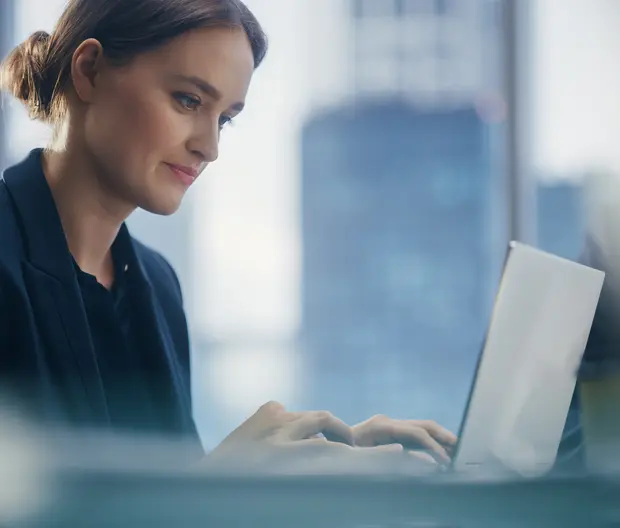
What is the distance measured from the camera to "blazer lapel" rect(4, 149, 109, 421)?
0.76 m

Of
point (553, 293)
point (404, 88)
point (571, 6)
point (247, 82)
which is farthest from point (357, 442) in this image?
point (404, 88)

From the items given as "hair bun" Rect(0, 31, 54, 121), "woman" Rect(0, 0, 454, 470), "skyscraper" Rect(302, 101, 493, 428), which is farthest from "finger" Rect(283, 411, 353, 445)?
"skyscraper" Rect(302, 101, 493, 428)

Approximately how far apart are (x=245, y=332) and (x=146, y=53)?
5611 millimetres

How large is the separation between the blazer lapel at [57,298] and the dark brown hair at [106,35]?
11cm

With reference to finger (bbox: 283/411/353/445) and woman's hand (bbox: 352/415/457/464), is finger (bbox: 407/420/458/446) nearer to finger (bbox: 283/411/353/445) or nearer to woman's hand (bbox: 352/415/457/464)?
woman's hand (bbox: 352/415/457/464)

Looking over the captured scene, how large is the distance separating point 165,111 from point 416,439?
41 cm

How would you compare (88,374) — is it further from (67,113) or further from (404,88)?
(404,88)

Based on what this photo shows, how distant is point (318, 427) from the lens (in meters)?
0.58

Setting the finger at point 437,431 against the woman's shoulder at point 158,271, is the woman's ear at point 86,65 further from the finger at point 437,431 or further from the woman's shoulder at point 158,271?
the finger at point 437,431

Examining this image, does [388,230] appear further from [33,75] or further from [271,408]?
[271,408]

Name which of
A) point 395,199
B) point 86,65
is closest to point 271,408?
point 86,65

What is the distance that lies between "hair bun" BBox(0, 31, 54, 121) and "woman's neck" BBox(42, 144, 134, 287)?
52 mm

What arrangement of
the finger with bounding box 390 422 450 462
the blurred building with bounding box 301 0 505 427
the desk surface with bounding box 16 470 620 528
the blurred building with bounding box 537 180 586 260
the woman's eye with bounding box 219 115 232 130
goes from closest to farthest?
the desk surface with bounding box 16 470 620 528
the finger with bounding box 390 422 450 462
the woman's eye with bounding box 219 115 232 130
the blurred building with bounding box 537 180 586 260
the blurred building with bounding box 301 0 505 427

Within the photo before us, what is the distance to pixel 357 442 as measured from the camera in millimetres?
693
